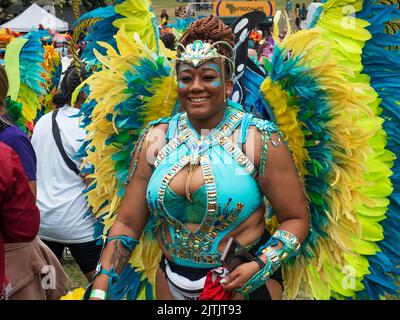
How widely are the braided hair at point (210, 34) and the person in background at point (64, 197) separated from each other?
5.17 ft

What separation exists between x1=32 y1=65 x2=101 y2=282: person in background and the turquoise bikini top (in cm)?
157

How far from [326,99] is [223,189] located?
672 mm

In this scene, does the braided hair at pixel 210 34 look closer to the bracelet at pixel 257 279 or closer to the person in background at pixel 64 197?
the bracelet at pixel 257 279

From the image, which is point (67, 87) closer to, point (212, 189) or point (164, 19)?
point (212, 189)

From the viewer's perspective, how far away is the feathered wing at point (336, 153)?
281 centimetres

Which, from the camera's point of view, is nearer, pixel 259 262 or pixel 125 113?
pixel 259 262

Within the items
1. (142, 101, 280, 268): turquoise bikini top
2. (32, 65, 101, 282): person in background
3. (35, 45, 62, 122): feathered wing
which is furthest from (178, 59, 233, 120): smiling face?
(35, 45, 62, 122): feathered wing

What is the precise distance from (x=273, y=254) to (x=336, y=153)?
62 cm

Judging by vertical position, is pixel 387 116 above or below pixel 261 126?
below

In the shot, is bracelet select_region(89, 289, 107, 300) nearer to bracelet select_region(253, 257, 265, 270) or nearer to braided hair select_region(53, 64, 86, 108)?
bracelet select_region(253, 257, 265, 270)

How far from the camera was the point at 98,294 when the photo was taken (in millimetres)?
2486

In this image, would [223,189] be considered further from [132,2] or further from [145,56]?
[132,2]

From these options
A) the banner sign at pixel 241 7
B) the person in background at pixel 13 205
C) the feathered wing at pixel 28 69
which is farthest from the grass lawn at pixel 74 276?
the banner sign at pixel 241 7

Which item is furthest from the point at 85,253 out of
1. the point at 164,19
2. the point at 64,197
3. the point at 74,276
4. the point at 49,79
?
the point at 164,19
